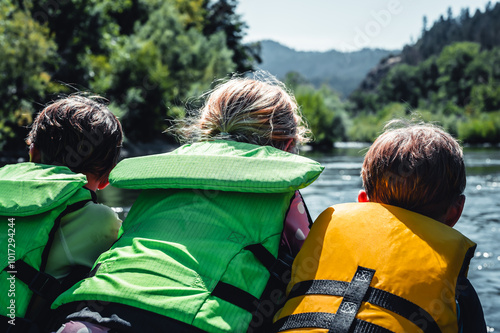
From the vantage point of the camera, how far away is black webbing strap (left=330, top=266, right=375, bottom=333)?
59.1 inches

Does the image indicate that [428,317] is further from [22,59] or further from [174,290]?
[22,59]

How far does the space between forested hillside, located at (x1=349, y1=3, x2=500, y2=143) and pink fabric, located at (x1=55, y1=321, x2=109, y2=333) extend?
52.4m

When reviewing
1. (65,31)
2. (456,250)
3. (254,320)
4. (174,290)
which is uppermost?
(65,31)

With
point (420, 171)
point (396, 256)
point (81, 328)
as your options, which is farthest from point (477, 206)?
point (81, 328)

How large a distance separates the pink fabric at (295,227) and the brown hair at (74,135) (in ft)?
3.08

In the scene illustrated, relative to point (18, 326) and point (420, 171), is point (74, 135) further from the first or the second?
point (420, 171)

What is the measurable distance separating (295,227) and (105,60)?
1077 inches

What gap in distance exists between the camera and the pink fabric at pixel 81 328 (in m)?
1.49

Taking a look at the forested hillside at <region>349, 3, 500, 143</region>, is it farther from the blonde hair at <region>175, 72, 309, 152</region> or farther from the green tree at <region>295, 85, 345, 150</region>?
the blonde hair at <region>175, 72, 309, 152</region>

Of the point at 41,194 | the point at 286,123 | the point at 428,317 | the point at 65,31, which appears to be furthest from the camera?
the point at 65,31

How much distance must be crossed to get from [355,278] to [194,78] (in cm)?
3202

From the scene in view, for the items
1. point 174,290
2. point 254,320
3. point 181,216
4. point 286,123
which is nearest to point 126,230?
point 181,216

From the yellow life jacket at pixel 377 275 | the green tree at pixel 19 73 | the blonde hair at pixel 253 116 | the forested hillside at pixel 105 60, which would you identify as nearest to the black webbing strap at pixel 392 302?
the yellow life jacket at pixel 377 275

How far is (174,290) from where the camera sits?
1.53 m
